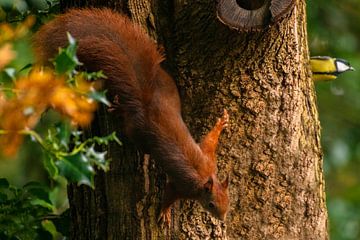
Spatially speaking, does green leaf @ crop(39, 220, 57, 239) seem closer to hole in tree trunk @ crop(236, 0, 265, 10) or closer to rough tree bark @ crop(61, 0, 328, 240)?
rough tree bark @ crop(61, 0, 328, 240)

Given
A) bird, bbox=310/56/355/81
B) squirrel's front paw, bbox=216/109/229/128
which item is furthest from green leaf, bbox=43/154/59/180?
bird, bbox=310/56/355/81

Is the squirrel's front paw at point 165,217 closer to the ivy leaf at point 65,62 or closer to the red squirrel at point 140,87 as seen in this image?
the red squirrel at point 140,87

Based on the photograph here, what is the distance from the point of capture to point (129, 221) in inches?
133

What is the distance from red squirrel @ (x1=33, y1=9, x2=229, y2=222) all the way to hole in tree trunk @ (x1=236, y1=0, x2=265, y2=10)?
370 mm

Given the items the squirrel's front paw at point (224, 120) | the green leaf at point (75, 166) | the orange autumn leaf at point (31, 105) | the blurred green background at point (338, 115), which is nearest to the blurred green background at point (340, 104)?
the blurred green background at point (338, 115)

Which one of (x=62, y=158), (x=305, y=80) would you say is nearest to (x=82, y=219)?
(x=305, y=80)

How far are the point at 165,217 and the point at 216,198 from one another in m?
0.22

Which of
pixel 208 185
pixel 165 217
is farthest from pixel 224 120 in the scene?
pixel 165 217

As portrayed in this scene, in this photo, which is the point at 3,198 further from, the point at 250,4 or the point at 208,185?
the point at 250,4

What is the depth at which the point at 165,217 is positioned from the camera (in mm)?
3398

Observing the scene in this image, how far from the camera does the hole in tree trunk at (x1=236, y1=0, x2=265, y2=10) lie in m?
3.29

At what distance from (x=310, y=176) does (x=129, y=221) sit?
0.80 meters

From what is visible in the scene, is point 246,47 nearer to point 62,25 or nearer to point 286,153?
point 286,153

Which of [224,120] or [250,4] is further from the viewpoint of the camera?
[224,120]
